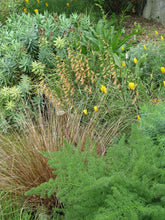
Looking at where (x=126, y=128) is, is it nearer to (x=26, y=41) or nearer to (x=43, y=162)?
(x=43, y=162)

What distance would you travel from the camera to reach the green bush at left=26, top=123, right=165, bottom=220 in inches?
51.0

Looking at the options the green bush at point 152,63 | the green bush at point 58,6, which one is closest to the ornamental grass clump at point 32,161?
the green bush at point 152,63

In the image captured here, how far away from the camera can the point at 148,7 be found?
5.55 m

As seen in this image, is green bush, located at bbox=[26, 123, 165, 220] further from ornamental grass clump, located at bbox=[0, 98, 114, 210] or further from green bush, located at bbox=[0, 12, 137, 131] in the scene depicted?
green bush, located at bbox=[0, 12, 137, 131]

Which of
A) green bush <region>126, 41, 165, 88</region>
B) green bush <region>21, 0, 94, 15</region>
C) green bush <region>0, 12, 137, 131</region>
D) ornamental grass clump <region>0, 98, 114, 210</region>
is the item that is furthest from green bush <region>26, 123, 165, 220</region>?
green bush <region>21, 0, 94, 15</region>

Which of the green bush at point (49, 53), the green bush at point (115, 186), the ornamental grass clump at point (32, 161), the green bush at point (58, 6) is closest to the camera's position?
the green bush at point (115, 186)

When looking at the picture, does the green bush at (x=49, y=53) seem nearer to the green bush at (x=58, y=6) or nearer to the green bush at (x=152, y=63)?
the green bush at (x=152, y=63)

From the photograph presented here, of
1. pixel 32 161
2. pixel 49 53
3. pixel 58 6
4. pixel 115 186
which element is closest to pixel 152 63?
pixel 49 53

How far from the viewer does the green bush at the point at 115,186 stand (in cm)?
130

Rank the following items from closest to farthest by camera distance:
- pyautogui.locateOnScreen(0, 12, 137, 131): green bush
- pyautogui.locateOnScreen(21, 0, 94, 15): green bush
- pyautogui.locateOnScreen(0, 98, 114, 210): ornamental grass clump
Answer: pyautogui.locateOnScreen(0, 98, 114, 210): ornamental grass clump → pyautogui.locateOnScreen(0, 12, 137, 131): green bush → pyautogui.locateOnScreen(21, 0, 94, 15): green bush

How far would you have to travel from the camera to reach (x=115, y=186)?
56.0 inches

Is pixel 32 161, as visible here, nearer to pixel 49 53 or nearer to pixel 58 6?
pixel 49 53

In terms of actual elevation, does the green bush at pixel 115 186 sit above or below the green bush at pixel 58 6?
below

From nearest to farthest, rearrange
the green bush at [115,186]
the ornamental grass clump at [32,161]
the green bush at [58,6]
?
1. the green bush at [115,186]
2. the ornamental grass clump at [32,161]
3. the green bush at [58,6]
